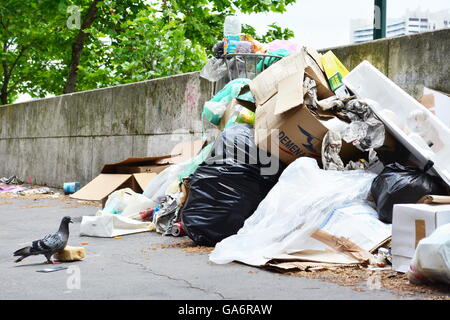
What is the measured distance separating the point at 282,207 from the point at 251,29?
12.6 metres

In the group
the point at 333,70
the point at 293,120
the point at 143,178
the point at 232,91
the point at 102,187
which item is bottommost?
the point at 102,187

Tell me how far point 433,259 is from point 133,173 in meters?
4.33

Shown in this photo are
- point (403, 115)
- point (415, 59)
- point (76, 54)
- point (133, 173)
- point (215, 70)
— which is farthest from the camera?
point (76, 54)

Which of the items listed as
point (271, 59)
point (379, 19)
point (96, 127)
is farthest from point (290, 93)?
point (96, 127)

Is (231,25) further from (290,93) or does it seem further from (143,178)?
(290,93)

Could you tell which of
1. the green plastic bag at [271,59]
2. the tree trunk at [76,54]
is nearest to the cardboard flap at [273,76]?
the green plastic bag at [271,59]

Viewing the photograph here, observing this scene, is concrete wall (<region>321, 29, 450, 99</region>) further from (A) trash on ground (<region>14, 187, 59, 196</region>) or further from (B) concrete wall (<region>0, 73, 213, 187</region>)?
(A) trash on ground (<region>14, 187, 59, 196</region>)

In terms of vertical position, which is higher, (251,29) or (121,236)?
(251,29)

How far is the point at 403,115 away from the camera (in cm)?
411

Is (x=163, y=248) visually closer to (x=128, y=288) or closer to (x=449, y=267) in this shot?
(x=128, y=288)

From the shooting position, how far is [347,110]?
4.38m

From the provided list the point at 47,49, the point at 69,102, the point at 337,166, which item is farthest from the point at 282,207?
the point at 47,49

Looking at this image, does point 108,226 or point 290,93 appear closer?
point 290,93

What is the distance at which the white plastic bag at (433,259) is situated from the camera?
2.76m
